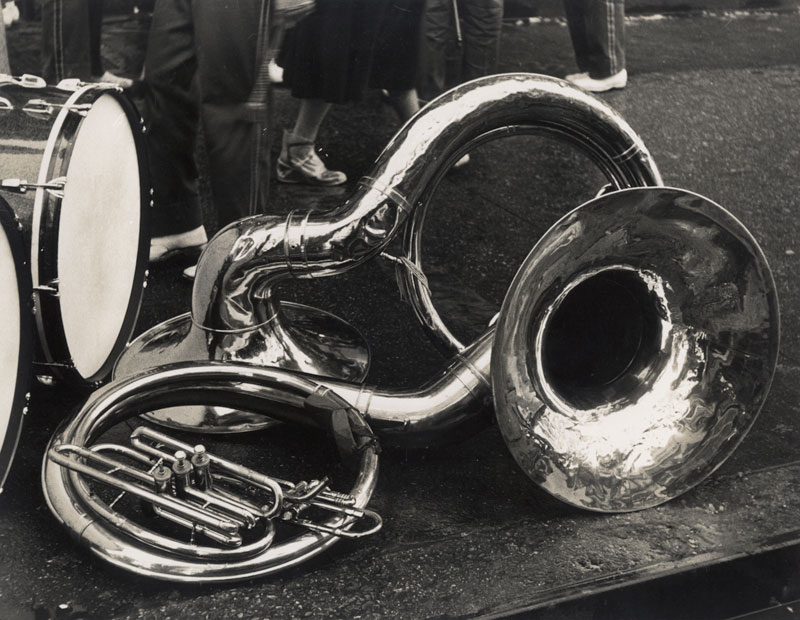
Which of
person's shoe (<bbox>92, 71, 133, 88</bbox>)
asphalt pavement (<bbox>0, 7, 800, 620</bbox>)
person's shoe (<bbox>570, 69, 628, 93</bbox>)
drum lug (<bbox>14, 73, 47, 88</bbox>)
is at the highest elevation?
drum lug (<bbox>14, 73, 47, 88</bbox>)

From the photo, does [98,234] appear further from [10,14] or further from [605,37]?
[605,37]

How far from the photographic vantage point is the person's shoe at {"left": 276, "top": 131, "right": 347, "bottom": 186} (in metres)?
3.24

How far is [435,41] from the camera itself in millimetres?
3326

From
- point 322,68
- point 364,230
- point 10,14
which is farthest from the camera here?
point 322,68

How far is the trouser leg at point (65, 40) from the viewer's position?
2.91m

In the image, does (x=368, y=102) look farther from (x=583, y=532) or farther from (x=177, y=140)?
(x=583, y=532)

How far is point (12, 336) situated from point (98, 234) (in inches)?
16.1

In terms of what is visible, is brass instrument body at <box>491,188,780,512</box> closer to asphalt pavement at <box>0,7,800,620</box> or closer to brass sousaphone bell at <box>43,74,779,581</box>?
brass sousaphone bell at <box>43,74,779,581</box>

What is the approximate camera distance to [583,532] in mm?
2152

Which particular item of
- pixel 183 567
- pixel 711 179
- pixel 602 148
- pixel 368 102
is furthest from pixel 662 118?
pixel 183 567

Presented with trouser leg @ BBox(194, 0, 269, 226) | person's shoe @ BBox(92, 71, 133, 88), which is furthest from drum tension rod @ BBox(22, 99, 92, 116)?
person's shoe @ BBox(92, 71, 133, 88)

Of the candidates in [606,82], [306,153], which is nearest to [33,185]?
[306,153]

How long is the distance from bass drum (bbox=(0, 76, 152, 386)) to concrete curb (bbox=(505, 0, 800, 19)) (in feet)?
5.24

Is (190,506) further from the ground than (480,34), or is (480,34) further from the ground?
(480,34)
